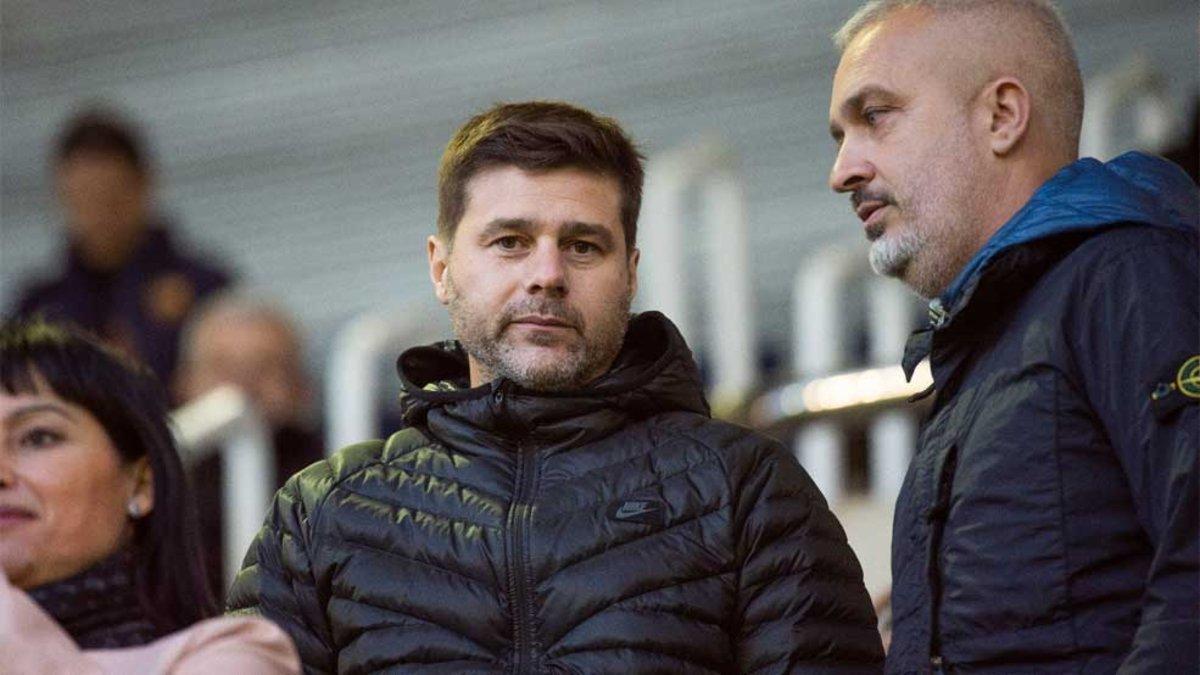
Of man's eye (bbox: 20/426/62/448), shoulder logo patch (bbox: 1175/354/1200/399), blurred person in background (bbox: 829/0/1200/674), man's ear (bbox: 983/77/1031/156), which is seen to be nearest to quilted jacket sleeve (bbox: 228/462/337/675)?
man's eye (bbox: 20/426/62/448)

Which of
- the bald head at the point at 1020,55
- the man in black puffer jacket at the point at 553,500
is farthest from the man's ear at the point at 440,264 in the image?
the bald head at the point at 1020,55

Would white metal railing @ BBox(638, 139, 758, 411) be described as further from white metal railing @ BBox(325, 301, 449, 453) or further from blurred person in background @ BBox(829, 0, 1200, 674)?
blurred person in background @ BBox(829, 0, 1200, 674)

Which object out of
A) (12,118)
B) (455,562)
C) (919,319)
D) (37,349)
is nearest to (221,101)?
(12,118)

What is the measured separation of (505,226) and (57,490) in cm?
95

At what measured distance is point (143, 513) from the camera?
448 cm

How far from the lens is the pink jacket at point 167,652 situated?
3.65 m

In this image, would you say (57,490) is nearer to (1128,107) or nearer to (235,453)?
(235,453)

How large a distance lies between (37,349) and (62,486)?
13.1 inches

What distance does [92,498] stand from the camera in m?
4.38

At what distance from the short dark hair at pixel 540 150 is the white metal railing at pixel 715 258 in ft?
8.79

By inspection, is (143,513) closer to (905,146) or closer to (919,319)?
(905,146)

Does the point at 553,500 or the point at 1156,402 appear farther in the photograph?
the point at 553,500

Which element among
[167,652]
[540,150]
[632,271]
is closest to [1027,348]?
[632,271]

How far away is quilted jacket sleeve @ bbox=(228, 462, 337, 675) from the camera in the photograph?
404 centimetres
